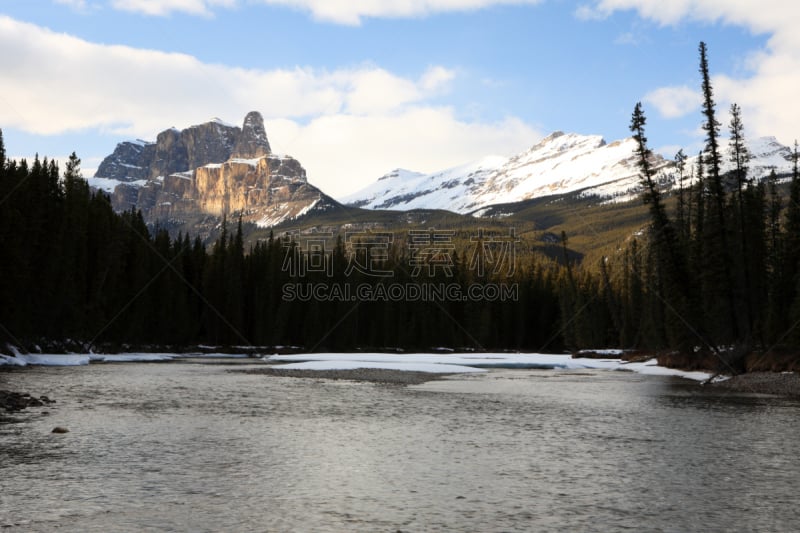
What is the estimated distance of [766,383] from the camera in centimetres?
3894

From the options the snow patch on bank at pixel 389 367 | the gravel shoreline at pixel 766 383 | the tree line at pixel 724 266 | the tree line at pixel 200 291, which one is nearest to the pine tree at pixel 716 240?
the tree line at pixel 724 266

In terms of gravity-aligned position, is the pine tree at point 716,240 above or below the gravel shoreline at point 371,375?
above

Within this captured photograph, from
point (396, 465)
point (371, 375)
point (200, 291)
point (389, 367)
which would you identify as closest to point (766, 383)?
point (371, 375)

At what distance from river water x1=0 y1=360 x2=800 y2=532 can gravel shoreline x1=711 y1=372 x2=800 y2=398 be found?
8.09 metres

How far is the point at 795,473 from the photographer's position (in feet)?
49.6

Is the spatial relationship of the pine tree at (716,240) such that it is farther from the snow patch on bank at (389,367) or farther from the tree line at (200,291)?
the tree line at (200,291)

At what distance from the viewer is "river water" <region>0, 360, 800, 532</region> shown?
1120 cm

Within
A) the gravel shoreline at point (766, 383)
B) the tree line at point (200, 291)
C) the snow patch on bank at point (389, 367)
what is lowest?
the snow patch on bank at point (389, 367)

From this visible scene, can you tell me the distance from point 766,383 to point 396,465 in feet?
104

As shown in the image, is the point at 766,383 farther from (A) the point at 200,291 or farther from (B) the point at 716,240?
(A) the point at 200,291

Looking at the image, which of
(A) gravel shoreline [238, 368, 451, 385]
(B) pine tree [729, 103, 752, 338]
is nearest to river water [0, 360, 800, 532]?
(A) gravel shoreline [238, 368, 451, 385]

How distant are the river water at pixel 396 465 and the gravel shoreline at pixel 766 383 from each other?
318 inches

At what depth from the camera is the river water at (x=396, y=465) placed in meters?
11.2

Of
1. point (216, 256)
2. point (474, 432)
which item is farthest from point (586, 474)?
point (216, 256)
